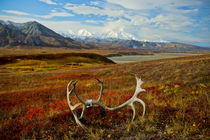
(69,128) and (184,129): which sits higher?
(184,129)

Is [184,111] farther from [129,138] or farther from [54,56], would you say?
[54,56]

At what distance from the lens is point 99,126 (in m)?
4.55

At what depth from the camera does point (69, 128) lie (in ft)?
14.9

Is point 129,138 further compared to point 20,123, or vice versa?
point 20,123

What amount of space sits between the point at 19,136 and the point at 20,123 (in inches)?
44.7

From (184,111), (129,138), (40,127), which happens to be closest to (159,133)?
(129,138)

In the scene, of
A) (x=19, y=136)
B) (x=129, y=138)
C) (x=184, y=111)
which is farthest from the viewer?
(x=184, y=111)

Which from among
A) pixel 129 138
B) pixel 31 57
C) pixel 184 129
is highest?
pixel 184 129

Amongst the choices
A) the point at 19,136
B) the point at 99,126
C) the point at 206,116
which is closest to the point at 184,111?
the point at 206,116

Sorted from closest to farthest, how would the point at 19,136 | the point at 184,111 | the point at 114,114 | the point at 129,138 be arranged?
the point at 129,138
the point at 19,136
the point at 184,111
the point at 114,114

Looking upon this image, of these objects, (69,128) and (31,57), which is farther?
(31,57)

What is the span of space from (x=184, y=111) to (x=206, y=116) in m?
0.67

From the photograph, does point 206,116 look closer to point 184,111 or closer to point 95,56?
point 184,111

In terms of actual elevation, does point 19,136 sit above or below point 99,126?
below
